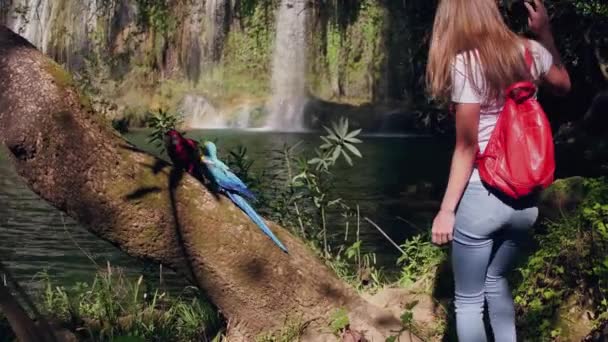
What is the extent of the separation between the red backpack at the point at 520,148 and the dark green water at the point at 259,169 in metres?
3.46

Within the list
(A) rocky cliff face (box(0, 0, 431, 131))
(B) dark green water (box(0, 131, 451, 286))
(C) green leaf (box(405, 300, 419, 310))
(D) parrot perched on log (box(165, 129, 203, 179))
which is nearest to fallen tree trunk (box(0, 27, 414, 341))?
(D) parrot perched on log (box(165, 129, 203, 179))

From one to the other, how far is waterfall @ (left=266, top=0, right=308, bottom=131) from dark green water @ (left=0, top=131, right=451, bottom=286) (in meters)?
8.17

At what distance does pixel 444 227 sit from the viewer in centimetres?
325

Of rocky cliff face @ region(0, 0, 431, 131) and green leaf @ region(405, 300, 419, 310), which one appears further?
rocky cliff face @ region(0, 0, 431, 131)

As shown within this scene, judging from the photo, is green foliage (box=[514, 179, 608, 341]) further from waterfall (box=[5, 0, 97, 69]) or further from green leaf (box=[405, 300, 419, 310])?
waterfall (box=[5, 0, 97, 69])

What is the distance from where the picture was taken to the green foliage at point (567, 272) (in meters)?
4.16

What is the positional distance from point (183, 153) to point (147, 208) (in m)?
0.49

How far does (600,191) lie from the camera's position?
4.42 meters

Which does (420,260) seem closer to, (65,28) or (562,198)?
(562,198)

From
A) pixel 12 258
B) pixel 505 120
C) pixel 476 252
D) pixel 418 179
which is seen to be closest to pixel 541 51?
pixel 505 120

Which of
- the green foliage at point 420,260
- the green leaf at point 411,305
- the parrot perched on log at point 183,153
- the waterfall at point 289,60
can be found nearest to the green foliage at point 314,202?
the green foliage at point 420,260

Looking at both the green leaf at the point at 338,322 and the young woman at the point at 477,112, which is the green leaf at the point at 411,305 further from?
the young woman at the point at 477,112

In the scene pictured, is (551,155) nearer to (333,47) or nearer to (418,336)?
(418,336)

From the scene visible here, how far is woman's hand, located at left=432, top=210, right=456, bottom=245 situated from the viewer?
3.26 m
